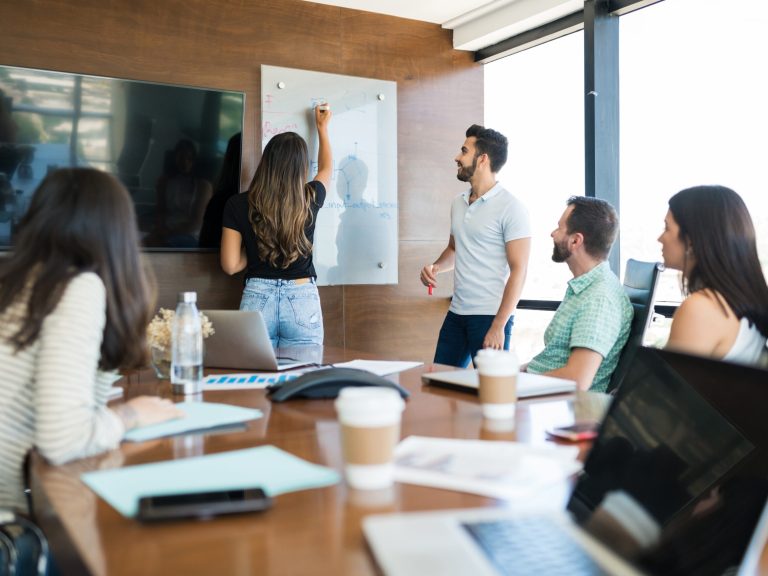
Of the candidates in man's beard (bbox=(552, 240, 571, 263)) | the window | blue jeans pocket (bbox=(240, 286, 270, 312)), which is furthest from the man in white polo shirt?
blue jeans pocket (bbox=(240, 286, 270, 312))

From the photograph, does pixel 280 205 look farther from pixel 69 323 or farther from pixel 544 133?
pixel 69 323

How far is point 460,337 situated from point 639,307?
1.35 metres

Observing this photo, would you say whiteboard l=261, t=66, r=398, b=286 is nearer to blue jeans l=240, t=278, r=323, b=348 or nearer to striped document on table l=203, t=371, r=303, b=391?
blue jeans l=240, t=278, r=323, b=348

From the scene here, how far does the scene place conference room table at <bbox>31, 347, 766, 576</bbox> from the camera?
2.25 feet

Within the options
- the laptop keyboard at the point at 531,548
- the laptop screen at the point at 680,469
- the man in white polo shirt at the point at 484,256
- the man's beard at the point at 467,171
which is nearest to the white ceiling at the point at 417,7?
the man in white polo shirt at the point at 484,256

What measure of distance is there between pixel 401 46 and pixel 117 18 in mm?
1543

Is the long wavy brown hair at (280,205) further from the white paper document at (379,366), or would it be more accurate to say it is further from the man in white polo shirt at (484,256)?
the white paper document at (379,366)

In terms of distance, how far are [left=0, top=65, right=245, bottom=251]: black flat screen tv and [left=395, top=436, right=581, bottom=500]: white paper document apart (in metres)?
2.57

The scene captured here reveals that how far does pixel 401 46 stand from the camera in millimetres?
4207

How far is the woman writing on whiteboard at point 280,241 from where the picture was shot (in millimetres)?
3008

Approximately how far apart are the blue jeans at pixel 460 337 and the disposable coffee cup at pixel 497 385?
215 centimetres

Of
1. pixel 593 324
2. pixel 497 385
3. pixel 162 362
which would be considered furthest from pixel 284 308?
pixel 497 385

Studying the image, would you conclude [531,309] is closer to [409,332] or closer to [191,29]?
[409,332]

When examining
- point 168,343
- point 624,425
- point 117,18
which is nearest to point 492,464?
point 624,425
